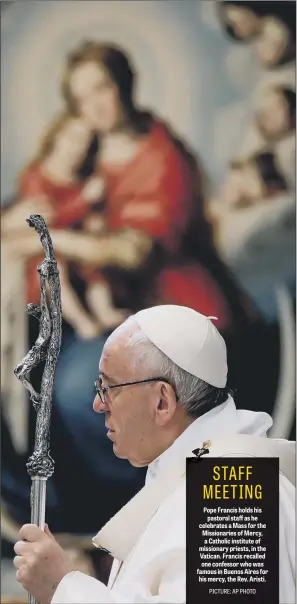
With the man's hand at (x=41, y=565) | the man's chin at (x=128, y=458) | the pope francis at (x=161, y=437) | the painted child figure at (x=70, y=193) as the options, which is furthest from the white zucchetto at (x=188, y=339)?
the man's hand at (x=41, y=565)

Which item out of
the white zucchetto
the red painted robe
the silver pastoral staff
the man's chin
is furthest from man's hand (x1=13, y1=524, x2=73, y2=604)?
the red painted robe

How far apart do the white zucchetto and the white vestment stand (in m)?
0.10

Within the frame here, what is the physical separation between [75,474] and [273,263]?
758mm

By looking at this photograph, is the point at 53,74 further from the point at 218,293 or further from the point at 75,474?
the point at 75,474

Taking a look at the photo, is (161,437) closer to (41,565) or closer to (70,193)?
(41,565)

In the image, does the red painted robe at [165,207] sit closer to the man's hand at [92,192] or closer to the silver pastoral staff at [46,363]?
the man's hand at [92,192]

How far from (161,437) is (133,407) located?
10 cm

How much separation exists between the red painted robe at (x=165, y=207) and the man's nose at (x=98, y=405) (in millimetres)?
315

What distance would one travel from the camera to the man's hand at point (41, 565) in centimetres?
238

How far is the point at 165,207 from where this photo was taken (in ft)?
8.75

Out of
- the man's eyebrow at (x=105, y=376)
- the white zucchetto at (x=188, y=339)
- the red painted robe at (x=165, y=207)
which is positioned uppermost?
the red painted robe at (x=165, y=207)

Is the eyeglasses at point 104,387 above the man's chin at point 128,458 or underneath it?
above

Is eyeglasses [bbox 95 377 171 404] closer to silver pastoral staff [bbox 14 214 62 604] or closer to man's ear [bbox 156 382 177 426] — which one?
man's ear [bbox 156 382 177 426]

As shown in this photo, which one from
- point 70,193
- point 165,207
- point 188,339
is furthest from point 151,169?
point 188,339
